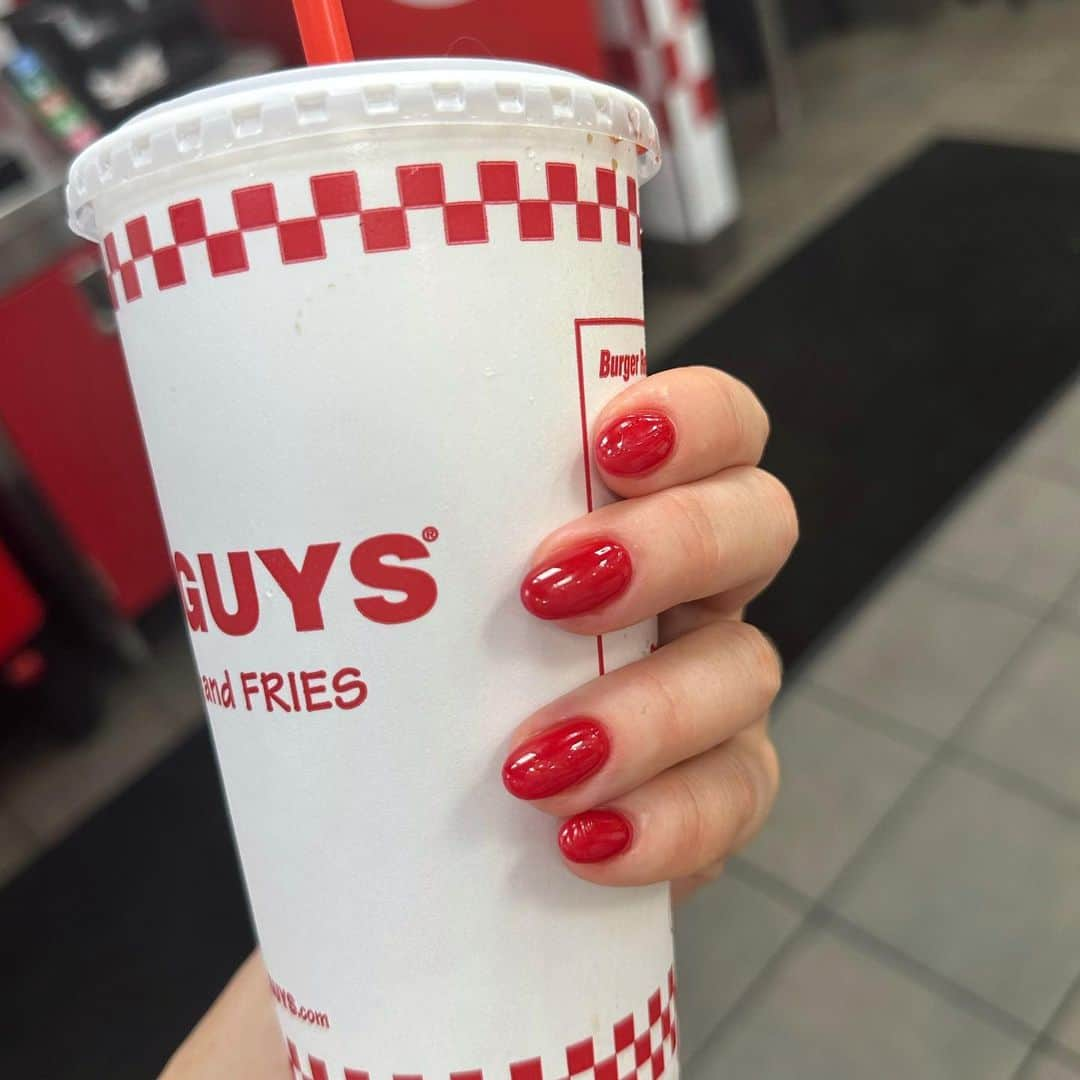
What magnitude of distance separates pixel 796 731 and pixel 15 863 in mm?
1357

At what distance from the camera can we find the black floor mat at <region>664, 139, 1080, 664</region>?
2.00 m

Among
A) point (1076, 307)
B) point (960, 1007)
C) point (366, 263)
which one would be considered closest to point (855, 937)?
point (960, 1007)

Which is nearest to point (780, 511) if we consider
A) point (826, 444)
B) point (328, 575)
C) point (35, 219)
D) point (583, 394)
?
point (583, 394)

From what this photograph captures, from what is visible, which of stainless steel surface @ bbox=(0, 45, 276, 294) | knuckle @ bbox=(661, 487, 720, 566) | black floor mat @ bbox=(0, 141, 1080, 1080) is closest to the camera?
knuckle @ bbox=(661, 487, 720, 566)

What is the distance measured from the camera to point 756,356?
8.07ft

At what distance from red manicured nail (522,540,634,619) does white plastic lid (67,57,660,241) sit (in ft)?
0.64

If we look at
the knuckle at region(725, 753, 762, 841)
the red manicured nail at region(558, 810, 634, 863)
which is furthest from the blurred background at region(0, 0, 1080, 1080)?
the red manicured nail at region(558, 810, 634, 863)

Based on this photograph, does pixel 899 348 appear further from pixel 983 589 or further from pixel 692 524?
pixel 692 524

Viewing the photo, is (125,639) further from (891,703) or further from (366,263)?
(366,263)

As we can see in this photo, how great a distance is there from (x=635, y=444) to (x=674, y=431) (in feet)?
0.11

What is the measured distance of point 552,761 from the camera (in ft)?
1.59

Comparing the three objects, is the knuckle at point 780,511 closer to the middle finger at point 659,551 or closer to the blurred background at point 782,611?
the middle finger at point 659,551

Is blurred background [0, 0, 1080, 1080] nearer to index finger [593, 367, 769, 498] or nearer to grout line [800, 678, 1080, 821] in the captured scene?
grout line [800, 678, 1080, 821]

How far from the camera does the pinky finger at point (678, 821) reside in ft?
1.69
